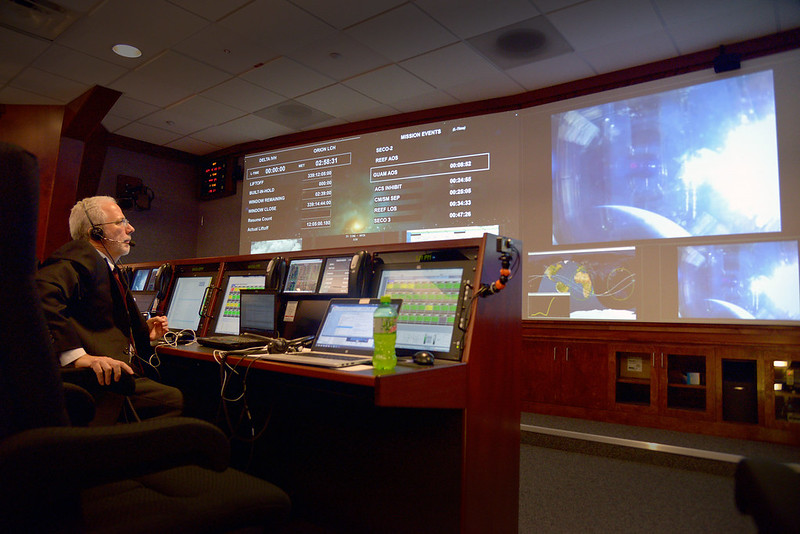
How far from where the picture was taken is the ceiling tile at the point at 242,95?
4371mm

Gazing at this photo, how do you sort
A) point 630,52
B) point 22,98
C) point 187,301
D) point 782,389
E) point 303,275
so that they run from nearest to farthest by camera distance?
1. point 303,275
2. point 187,301
3. point 782,389
4. point 630,52
5. point 22,98

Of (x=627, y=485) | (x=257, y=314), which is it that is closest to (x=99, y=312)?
(x=257, y=314)

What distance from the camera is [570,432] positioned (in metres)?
3.00

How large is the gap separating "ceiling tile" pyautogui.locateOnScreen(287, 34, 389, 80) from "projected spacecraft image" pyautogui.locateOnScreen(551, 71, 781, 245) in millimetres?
1578

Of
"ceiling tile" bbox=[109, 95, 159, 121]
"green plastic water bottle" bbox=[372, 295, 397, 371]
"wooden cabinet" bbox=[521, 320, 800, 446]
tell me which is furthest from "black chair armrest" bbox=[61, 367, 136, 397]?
"ceiling tile" bbox=[109, 95, 159, 121]

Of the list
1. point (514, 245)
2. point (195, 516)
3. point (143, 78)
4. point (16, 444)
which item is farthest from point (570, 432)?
point (143, 78)

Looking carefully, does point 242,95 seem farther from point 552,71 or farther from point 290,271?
point 290,271

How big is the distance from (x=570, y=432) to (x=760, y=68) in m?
2.71

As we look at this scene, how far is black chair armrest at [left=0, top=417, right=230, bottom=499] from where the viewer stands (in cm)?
65

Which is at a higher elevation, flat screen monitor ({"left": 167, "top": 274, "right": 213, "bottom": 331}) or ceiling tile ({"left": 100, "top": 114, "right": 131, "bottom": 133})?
ceiling tile ({"left": 100, "top": 114, "right": 131, "bottom": 133})

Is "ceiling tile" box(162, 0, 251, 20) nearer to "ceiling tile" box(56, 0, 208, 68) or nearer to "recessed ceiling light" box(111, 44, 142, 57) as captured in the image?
"ceiling tile" box(56, 0, 208, 68)

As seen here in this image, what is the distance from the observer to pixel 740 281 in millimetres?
3270

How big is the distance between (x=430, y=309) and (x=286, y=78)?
3249 millimetres

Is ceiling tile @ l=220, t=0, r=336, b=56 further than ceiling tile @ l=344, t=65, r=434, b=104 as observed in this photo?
No
